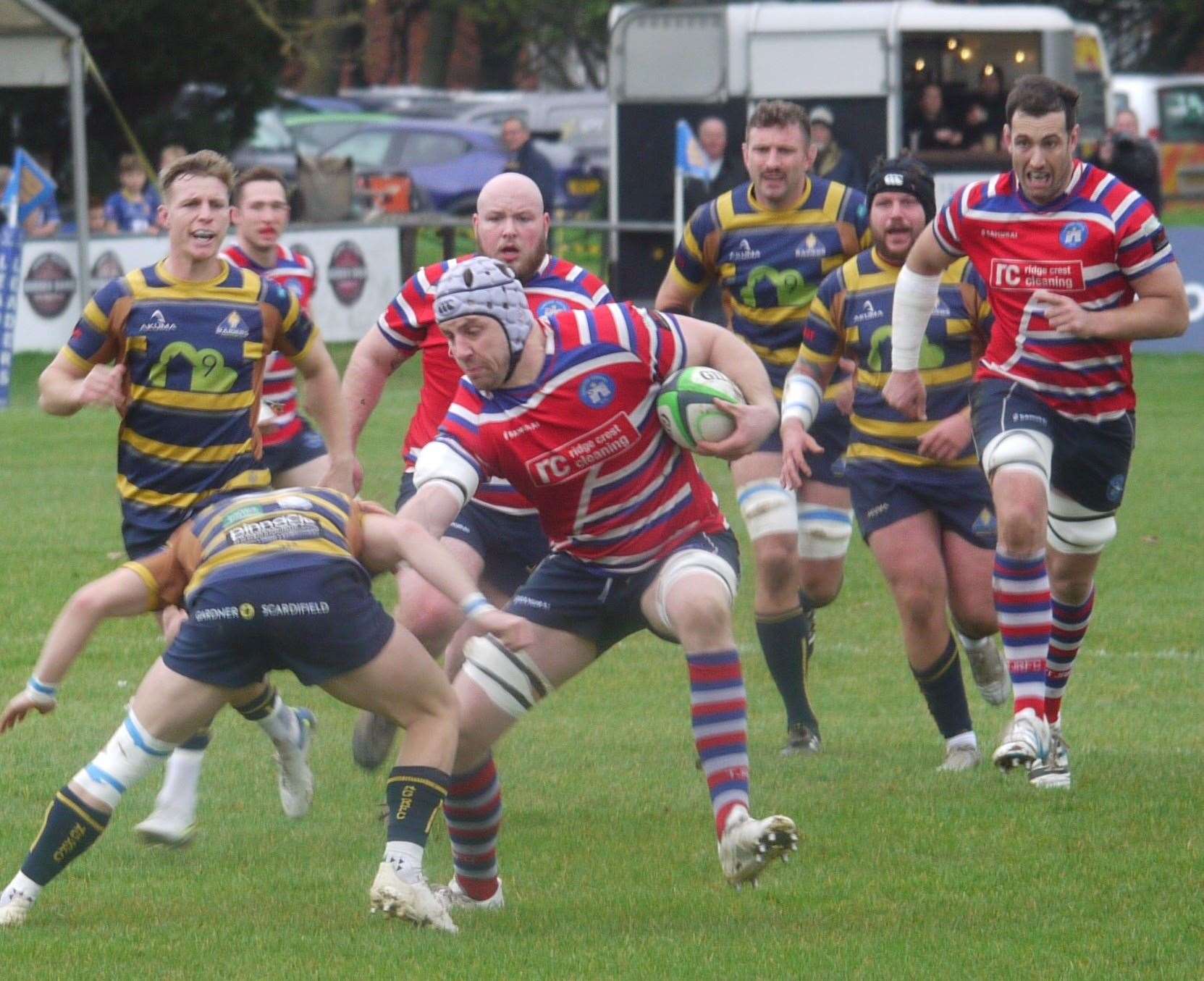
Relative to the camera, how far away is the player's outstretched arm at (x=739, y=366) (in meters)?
5.98

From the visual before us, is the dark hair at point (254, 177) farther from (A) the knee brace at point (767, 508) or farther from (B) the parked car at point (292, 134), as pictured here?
(B) the parked car at point (292, 134)

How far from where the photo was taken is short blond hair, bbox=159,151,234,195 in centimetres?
705

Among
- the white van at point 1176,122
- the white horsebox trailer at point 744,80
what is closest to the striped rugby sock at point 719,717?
the white horsebox trailer at point 744,80

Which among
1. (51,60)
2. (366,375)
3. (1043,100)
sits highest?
(1043,100)

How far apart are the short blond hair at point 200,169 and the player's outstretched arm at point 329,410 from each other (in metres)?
0.64

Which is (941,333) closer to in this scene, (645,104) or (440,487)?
(440,487)

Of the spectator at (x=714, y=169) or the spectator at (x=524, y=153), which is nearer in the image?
the spectator at (x=714, y=169)

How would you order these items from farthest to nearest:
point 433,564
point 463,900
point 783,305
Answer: point 783,305 → point 463,900 → point 433,564

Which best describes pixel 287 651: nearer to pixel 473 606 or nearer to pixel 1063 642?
pixel 473 606

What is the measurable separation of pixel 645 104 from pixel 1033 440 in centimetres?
1688

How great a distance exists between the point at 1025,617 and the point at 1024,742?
1.45ft

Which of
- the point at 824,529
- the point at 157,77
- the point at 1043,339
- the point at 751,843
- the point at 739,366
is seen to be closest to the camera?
the point at 751,843

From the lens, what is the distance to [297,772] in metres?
7.06

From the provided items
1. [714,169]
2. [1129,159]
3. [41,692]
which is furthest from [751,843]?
[714,169]
